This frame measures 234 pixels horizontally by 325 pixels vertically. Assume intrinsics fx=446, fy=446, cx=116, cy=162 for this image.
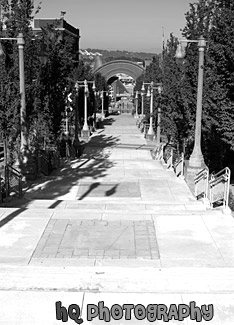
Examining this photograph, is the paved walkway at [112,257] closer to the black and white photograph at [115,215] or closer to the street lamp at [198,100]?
the black and white photograph at [115,215]

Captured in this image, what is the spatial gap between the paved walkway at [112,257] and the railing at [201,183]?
1.34 meters

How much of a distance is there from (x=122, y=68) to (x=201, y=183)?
11047 cm

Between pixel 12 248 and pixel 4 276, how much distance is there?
114 centimetres

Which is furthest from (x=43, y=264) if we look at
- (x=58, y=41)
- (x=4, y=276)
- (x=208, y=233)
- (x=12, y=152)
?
(x=58, y=41)

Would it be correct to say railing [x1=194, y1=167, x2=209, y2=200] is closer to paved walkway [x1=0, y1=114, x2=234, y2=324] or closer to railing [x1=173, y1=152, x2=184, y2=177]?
paved walkway [x1=0, y1=114, x2=234, y2=324]

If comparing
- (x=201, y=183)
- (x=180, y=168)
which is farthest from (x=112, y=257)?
(x=180, y=168)

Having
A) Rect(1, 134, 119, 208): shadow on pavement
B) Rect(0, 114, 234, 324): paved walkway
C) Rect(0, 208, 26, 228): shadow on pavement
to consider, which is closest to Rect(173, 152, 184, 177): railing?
Rect(1, 134, 119, 208): shadow on pavement

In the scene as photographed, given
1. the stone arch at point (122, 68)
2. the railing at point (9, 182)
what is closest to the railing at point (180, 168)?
the railing at point (9, 182)

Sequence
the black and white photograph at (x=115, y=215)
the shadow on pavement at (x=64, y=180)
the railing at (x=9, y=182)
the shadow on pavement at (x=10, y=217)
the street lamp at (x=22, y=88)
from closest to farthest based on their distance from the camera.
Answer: the black and white photograph at (x=115, y=215), the shadow on pavement at (x=10, y=217), the railing at (x=9, y=182), the shadow on pavement at (x=64, y=180), the street lamp at (x=22, y=88)

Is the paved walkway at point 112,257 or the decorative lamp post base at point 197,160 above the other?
the decorative lamp post base at point 197,160

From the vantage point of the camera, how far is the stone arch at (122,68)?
118 meters

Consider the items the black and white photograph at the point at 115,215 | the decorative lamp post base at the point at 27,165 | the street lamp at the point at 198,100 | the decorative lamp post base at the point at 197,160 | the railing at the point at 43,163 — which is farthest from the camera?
the railing at the point at 43,163

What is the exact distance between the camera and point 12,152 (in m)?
18.5

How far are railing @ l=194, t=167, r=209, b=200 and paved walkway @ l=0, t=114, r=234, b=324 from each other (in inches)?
52.6
